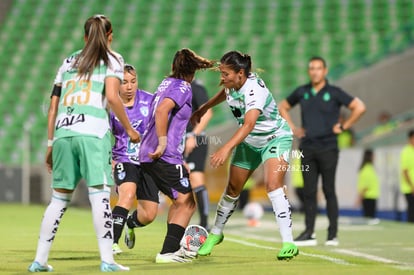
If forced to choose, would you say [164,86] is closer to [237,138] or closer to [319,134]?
[237,138]

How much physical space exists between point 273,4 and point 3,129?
31.0 feet

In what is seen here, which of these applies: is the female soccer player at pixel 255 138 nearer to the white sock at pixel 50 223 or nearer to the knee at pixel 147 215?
the knee at pixel 147 215

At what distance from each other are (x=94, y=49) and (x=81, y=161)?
31.2 inches

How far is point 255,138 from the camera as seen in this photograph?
8828 millimetres

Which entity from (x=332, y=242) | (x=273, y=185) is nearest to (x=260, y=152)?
(x=273, y=185)

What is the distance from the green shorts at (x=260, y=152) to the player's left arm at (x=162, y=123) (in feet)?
3.57

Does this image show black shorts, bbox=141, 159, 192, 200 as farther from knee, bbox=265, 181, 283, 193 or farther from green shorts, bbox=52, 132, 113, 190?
green shorts, bbox=52, 132, 113, 190

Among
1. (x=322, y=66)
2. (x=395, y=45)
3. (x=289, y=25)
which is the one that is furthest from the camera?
(x=289, y=25)

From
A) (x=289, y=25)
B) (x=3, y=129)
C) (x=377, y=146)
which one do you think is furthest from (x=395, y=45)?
(x=3, y=129)

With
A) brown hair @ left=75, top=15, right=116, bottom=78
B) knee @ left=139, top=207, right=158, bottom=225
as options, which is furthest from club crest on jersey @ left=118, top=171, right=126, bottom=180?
brown hair @ left=75, top=15, right=116, bottom=78

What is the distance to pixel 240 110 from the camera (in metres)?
8.66

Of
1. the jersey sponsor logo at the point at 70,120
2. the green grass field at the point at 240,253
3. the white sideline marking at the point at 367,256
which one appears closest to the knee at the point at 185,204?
the green grass field at the point at 240,253

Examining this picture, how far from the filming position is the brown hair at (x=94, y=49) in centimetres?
712

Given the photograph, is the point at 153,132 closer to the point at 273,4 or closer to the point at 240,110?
the point at 240,110
